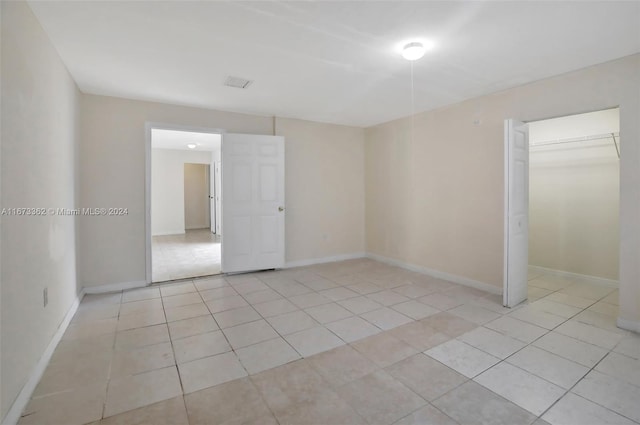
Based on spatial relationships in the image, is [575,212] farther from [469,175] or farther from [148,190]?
[148,190]

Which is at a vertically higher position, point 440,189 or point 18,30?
point 18,30

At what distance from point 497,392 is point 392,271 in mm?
2958

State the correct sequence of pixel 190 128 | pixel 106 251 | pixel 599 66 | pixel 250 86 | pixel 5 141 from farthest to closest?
pixel 190 128, pixel 106 251, pixel 250 86, pixel 599 66, pixel 5 141

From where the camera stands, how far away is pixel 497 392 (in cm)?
193

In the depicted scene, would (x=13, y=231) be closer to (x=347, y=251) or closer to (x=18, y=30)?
(x=18, y=30)

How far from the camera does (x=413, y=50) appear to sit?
255 cm

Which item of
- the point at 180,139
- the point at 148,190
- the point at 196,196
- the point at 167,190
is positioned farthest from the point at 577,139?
the point at 196,196

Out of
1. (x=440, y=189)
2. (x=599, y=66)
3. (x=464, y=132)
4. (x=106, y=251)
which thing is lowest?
→ (x=106, y=251)

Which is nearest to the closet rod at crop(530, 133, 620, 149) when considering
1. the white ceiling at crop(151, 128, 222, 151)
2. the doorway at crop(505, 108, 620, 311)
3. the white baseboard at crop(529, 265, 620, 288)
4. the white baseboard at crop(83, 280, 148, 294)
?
the doorway at crop(505, 108, 620, 311)

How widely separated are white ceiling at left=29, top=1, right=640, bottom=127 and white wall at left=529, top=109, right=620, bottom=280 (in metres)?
1.64

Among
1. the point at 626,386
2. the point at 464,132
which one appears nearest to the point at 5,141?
the point at 626,386

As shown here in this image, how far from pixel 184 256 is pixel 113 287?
83.8 inches

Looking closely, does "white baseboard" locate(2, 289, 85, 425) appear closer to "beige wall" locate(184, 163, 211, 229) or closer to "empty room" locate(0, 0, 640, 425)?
"empty room" locate(0, 0, 640, 425)

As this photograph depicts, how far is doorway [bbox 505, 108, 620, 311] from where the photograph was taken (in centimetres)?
386
